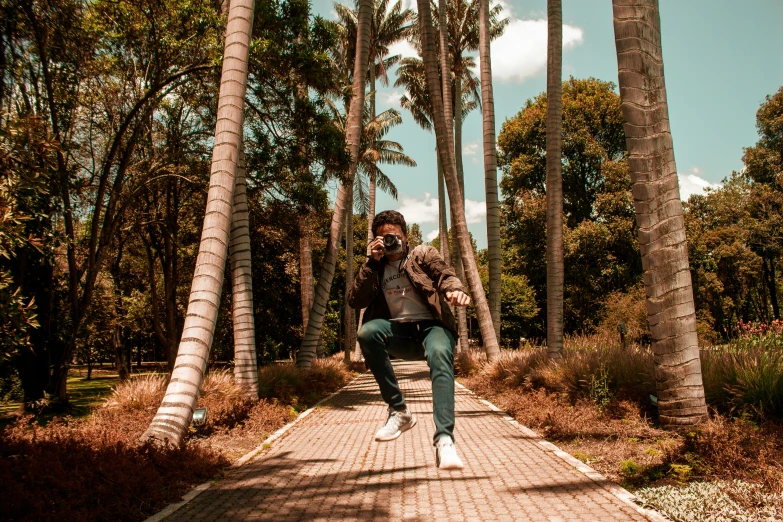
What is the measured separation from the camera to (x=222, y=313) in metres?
26.1

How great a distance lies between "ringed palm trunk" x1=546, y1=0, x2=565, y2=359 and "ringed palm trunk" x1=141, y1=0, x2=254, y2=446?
7250 millimetres

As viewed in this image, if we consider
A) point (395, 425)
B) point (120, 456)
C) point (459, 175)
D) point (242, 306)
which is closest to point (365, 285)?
point (395, 425)

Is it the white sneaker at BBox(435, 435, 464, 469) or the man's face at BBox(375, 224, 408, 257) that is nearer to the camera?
the white sneaker at BBox(435, 435, 464, 469)

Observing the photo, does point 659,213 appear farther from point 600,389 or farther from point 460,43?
point 460,43

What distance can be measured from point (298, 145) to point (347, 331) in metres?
17.6

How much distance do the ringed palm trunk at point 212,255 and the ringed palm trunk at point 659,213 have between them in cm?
522

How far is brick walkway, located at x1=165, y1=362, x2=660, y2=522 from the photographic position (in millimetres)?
4750

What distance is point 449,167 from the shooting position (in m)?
15.3

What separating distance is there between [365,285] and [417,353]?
73cm

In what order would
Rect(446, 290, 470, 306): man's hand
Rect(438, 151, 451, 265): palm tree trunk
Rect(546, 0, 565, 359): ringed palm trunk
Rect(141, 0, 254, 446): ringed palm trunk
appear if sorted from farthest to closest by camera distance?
Rect(438, 151, 451, 265): palm tree trunk < Rect(546, 0, 565, 359): ringed palm trunk < Rect(141, 0, 254, 446): ringed palm trunk < Rect(446, 290, 470, 306): man's hand

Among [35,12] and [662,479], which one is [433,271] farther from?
[35,12]

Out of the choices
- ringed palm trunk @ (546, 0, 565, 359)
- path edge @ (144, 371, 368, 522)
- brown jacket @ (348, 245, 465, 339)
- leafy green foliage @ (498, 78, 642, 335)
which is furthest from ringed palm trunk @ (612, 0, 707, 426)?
leafy green foliage @ (498, 78, 642, 335)

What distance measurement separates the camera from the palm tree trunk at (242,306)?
37.1ft

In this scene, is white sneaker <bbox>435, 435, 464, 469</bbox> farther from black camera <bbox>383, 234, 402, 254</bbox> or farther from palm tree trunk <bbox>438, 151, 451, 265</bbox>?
palm tree trunk <bbox>438, 151, 451, 265</bbox>
